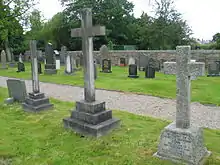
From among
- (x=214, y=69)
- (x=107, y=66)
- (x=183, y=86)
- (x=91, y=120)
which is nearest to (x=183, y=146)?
(x=183, y=86)

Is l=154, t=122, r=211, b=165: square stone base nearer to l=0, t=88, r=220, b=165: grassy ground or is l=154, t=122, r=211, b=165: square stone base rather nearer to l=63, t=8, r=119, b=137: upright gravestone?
l=0, t=88, r=220, b=165: grassy ground

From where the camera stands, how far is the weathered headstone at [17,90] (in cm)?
902

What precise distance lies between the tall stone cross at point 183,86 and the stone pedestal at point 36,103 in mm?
4977

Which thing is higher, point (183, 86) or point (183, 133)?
point (183, 86)

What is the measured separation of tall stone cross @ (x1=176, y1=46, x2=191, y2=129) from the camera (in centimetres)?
425

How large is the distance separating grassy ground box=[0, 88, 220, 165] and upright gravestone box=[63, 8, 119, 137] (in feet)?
0.67

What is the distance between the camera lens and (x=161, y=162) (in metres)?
4.38

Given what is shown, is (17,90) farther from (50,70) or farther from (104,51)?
(104,51)

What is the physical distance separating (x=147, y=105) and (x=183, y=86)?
4763 mm

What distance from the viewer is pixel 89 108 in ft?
19.2

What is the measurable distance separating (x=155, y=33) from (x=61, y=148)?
84.1 ft

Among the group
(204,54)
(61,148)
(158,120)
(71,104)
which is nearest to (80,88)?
(71,104)

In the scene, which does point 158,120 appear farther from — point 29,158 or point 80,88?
point 80,88

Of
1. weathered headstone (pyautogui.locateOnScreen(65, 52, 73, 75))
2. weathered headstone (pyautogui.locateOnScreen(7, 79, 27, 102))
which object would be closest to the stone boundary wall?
weathered headstone (pyautogui.locateOnScreen(65, 52, 73, 75))
